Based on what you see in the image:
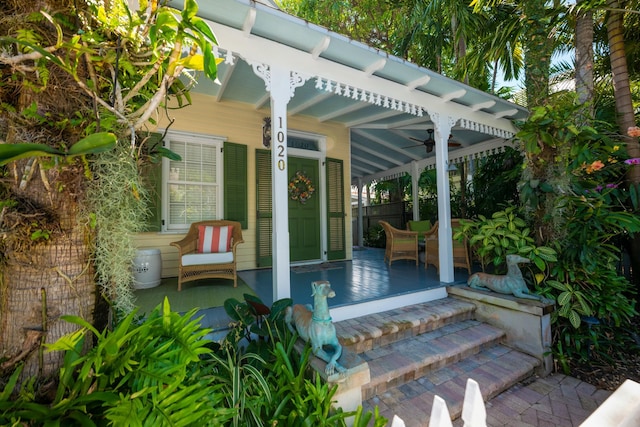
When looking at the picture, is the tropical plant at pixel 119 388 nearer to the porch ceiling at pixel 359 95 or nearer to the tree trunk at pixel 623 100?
the porch ceiling at pixel 359 95

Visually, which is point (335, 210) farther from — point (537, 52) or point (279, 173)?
point (537, 52)

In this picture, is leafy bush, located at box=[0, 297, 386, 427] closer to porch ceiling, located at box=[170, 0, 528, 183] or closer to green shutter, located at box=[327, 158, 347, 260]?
porch ceiling, located at box=[170, 0, 528, 183]

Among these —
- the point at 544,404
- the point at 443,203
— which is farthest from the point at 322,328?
the point at 443,203

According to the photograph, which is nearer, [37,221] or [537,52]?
[37,221]

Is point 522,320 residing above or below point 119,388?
below

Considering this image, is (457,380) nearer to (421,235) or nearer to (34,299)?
(34,299)

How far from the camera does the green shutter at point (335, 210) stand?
5547mm

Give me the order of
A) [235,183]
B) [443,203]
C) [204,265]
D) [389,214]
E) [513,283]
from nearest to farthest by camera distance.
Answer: [513,283] < [204,265] < [443,203] < [235,183] < [389,214]

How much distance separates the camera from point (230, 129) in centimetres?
461

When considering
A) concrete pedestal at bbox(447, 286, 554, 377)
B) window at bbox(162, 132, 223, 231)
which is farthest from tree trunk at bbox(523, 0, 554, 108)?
window at bbox(162, 132, 223, 231)

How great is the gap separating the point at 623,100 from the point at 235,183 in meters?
5.51

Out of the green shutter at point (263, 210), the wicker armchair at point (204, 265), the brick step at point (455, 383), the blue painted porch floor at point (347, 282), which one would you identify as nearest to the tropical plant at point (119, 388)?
the blue painted porch floor at point (347, 282)

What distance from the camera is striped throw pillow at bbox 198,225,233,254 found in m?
3.82

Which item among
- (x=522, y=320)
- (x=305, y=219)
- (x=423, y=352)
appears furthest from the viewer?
(x=305, y=219)
